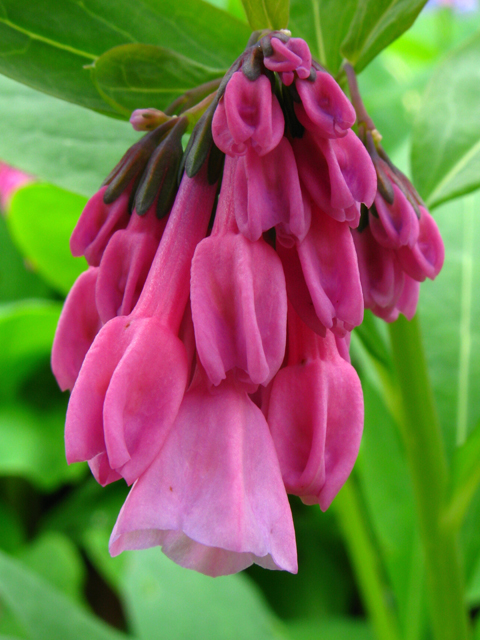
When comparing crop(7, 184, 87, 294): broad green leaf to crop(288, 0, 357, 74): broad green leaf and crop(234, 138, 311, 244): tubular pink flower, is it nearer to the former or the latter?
crop(288, 0, 357, 74): broad green leaf

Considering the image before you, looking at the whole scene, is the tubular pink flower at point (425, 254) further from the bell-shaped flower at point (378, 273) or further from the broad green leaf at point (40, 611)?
the broad green leaf at point (40, 611)

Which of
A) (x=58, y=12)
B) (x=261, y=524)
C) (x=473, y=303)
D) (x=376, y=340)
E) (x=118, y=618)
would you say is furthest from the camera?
(x=118, y=618)

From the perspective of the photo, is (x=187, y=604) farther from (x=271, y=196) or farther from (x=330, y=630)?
(x=271, y=196)

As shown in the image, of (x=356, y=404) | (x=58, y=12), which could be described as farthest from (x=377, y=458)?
(x=58, y=12)

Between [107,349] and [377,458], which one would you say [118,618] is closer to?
[377,458]

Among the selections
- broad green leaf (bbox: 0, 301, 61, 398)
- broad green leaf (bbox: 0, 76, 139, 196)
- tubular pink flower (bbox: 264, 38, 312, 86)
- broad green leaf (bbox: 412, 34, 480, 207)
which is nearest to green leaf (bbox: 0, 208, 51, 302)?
broad green leaf (bbox: 0, 301, 61, 398)

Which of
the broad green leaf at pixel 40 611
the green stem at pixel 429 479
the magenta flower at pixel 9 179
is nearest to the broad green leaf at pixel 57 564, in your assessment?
the broad green leaf at pixel 40 611
